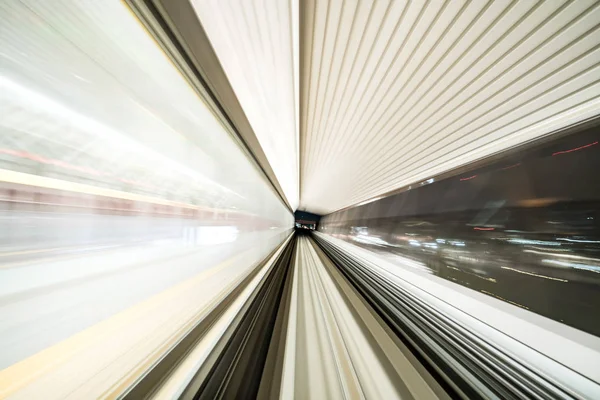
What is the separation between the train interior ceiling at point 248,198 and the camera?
55 centimetres

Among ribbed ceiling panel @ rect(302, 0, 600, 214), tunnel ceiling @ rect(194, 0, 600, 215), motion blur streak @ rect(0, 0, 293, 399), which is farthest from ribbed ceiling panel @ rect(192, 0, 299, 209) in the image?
motion blur streak @ rect(0, 0, 293, 399)

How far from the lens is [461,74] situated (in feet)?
5.34

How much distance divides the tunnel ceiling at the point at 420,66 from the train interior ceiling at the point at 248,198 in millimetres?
14

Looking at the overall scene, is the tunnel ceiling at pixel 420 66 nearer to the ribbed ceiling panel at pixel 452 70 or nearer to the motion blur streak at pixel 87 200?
the ribbed ceiling panel at pixel 452 70

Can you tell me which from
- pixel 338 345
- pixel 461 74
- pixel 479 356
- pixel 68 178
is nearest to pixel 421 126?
pixel 461 74

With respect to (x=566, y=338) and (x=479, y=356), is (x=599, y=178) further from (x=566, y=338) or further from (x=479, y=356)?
(x=479, y=356)

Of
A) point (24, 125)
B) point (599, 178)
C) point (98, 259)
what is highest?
point (599, 178)

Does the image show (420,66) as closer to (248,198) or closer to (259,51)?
(259,51)

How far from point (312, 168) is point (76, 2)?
4.18 metres

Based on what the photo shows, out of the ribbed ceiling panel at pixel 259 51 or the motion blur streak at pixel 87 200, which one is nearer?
the motion blur streak at pixel 87 200

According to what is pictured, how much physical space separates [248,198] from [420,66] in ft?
7.27

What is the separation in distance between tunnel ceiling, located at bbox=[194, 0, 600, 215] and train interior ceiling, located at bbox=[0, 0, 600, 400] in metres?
0.01

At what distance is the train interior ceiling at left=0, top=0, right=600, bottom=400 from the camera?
551 mm

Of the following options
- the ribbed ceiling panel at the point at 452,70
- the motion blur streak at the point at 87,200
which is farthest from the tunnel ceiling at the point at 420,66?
the motion blur streak at the point at 87,200
